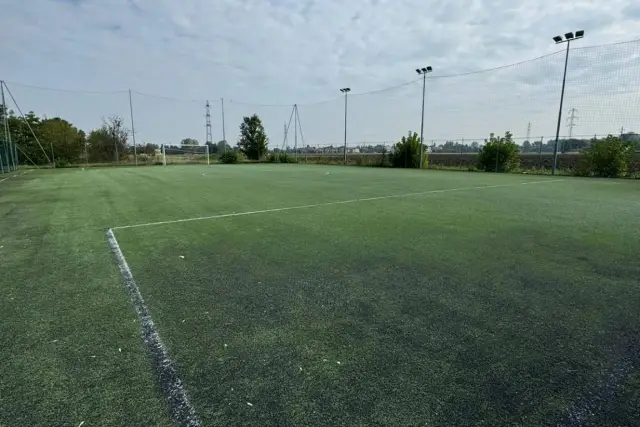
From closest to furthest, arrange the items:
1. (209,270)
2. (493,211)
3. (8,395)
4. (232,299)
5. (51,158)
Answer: (8,395)
(232,299)
(209,270)
(493,211)
(51,158)

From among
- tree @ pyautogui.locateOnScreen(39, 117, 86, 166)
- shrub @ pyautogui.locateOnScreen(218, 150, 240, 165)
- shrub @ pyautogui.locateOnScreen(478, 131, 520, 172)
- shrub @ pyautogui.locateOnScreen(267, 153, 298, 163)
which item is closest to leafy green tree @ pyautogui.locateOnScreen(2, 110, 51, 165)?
tree @ pyautogui.locateOnScreen(39, 117, 86, 166)

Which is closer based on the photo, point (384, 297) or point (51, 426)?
point (51, 426)

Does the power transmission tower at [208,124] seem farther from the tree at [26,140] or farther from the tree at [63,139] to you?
the tree at [26,140]

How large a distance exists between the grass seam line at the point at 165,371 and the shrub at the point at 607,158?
18070 mm

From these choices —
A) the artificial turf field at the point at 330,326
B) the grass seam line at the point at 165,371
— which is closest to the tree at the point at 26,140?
the artificial turf field at the point at 330,326

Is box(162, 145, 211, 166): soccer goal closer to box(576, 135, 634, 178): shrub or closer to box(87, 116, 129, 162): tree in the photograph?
box(87, 116, 129, 162): tree

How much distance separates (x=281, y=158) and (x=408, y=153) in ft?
47.8

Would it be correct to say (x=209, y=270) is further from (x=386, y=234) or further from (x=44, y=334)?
(x=386, y=234)

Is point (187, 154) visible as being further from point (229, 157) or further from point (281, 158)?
point (281, 158)

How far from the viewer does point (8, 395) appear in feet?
5.35

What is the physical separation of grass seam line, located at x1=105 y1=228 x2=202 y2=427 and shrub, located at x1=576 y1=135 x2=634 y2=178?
1807 centimetres

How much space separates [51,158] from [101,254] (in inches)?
1182

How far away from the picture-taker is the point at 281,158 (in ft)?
112

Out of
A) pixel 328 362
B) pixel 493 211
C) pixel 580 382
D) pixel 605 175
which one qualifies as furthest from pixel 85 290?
pixel 605 175
